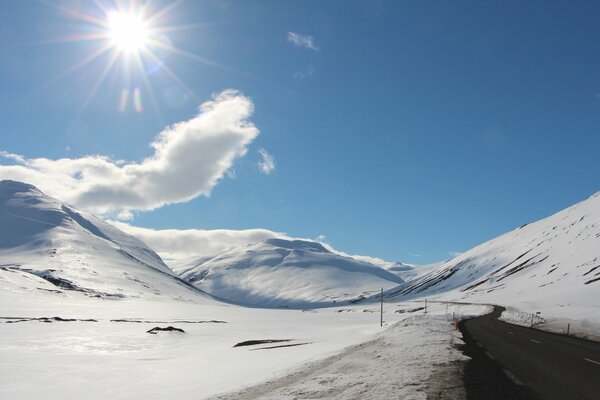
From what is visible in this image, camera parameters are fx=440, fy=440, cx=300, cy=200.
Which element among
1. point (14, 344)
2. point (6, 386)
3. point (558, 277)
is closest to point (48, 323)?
point (14, 344)

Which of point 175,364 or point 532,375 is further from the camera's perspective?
point 175,364

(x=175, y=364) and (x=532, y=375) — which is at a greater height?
(x=532, y=375)

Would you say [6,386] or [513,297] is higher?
[513,297]

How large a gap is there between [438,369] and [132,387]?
16.4 m

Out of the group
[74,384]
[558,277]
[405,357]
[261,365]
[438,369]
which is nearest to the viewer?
[438,369]

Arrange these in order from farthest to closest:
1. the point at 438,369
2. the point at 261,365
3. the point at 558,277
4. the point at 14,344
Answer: the point at 558,277
the point at 14,344
the point at 261,365
the point at 438,369

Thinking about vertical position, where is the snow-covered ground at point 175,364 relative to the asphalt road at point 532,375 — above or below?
below

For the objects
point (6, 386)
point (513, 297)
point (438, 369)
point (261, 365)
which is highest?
point (513, 297)

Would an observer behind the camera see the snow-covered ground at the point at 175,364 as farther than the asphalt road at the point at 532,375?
Yes

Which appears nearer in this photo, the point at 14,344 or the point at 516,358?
the point at 516,358

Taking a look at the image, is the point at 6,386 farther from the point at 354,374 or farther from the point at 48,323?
the point at 48,323

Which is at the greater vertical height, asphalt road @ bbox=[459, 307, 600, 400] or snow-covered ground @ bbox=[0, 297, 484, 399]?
asphalt road @ bbox=[459, 307, 600, 400]

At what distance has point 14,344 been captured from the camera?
4069cm

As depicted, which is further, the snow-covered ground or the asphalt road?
the snow-covered ground
